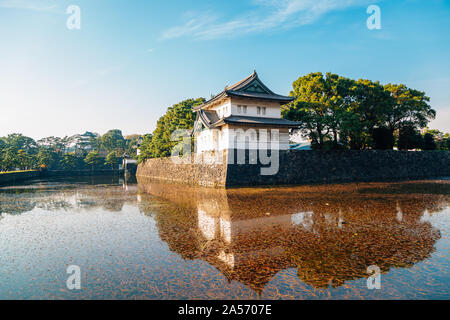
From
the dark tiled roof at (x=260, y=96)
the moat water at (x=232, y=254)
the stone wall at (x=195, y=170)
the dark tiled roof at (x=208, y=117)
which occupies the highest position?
the dark tiled roof at (x=260, y=96)

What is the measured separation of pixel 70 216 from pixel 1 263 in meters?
5.50

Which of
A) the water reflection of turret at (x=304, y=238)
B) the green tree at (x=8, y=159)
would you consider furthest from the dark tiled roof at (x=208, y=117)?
the green tree at (x=8, y=159)

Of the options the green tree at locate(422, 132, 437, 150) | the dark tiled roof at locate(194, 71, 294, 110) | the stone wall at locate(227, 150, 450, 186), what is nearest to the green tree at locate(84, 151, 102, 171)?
the dark tiled roof at locate(194, 71, 294, 110)

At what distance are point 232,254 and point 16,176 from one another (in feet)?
141

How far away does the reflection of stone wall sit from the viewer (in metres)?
23.2

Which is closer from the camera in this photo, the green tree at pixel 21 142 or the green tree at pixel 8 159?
the green tree at pixel 8 159

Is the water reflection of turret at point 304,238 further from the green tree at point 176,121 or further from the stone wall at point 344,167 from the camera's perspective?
the green tree at point 176,121

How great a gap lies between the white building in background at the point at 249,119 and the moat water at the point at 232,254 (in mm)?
13772

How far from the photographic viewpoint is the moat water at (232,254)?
4.25 metres

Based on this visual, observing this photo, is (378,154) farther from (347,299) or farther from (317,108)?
(347,299)

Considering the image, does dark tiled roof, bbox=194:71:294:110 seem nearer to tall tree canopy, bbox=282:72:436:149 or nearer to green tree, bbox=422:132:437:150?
tall tree canopy, bbox=282:72:436:149

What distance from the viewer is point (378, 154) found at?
29672 mm

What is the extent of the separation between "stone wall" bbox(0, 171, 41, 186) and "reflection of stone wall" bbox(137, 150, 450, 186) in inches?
776

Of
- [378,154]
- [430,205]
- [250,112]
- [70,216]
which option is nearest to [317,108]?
[250,112]
